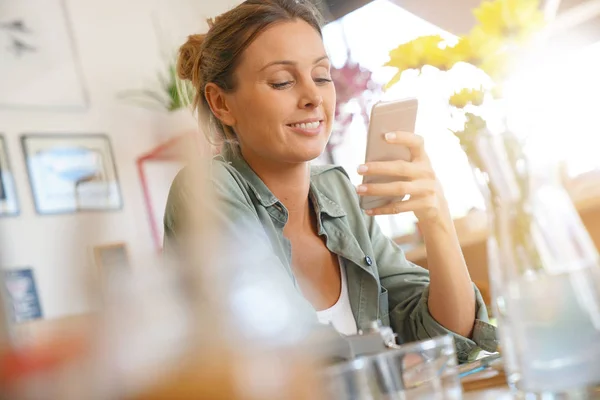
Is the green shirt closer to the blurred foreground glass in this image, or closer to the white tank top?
the white tank top

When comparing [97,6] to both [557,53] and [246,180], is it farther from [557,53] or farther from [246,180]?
[557,53]

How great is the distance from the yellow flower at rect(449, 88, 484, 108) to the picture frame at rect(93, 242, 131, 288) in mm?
329

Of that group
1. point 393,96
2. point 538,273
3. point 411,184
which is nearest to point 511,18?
point 538,273

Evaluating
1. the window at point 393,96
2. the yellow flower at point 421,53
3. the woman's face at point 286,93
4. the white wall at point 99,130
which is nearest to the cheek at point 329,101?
the woman's face at point 286,93

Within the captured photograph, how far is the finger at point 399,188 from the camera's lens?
2.16 ft

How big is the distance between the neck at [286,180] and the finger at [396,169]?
0.19m

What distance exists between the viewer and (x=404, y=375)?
0.93 feet

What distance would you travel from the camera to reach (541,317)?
0.36 metres

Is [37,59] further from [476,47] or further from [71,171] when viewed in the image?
[476,47]

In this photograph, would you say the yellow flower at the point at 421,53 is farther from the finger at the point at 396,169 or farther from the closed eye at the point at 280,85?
the closed eye at the point at 280,85

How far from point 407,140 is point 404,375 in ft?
1.35

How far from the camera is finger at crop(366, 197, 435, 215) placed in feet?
2.25

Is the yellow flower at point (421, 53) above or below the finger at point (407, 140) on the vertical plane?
above

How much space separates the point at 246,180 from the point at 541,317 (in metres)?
0.47
